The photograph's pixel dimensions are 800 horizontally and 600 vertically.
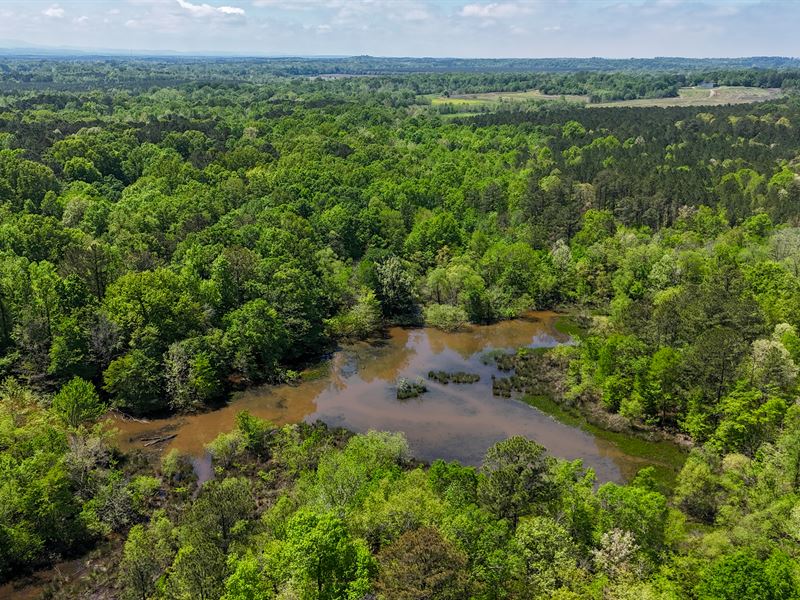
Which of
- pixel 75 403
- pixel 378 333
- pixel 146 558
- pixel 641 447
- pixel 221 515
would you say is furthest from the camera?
pixel 378 333

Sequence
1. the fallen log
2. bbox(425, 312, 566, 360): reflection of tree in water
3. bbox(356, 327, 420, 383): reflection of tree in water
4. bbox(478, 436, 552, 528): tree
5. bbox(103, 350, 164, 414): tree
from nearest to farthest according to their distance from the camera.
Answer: bbox(478, 436, 552, 528): tree → the fallen log → bbox(103, 350, 164, 414): tree → bbox(356, 327, 420, 383): reflection of tree in water → bbox(425, 312, 566, 360): reflection of tree in water

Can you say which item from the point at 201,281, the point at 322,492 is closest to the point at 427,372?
the point at 201,281

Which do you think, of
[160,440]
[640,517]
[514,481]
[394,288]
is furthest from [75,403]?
[640,517]

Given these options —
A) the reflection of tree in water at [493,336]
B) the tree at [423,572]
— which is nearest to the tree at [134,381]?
the reflection of tree in water at [493,336]

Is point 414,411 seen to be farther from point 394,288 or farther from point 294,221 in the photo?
point 294,221

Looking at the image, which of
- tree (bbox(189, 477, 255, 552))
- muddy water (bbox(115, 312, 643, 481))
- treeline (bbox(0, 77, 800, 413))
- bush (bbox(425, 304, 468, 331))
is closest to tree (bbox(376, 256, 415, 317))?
treeline (bbox(0, 77, 800, 413))

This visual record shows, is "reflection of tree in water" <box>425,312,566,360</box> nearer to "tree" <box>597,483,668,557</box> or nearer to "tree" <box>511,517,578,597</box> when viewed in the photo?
"tree" <box>597,483,668,557</box>
